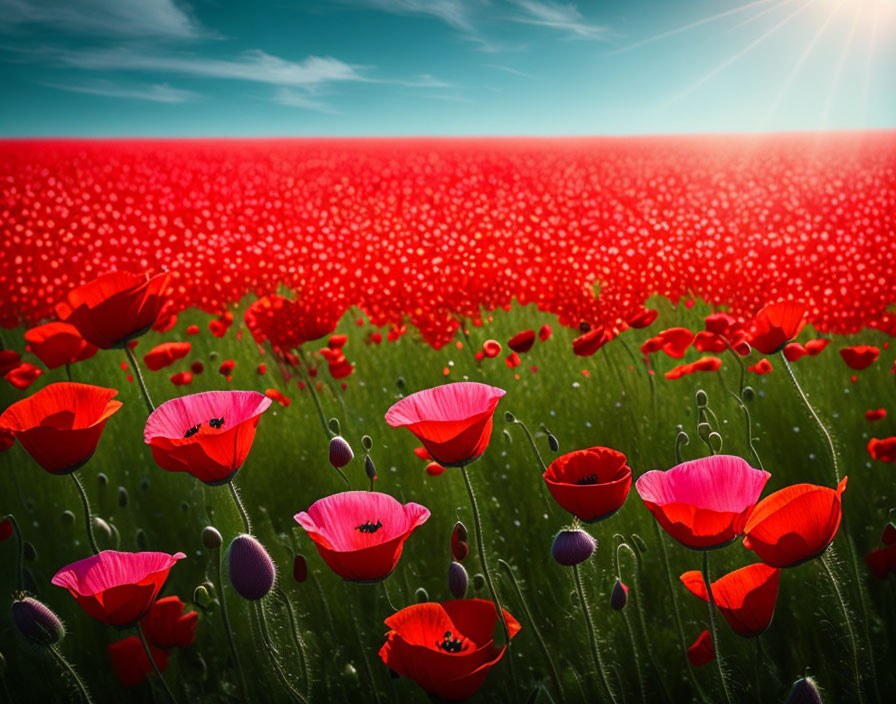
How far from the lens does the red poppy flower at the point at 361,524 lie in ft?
2.78

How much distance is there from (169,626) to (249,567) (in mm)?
405

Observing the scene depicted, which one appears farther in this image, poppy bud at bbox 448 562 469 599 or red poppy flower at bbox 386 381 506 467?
poppy bud at bbox 448 562 469 599

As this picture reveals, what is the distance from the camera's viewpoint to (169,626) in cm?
113

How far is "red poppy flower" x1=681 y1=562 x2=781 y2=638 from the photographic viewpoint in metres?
0.91

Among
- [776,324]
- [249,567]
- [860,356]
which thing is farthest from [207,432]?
[860,356]

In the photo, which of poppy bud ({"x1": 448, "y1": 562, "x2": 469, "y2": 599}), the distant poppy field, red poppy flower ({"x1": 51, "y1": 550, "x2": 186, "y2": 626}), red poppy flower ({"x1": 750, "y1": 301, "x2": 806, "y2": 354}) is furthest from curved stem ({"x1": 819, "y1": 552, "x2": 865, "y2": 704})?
red poppy flower ({"x1": 51, "y1": 550, "x2": 186, "y2": 626})

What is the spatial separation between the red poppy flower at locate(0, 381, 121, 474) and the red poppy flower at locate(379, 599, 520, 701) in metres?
0.48

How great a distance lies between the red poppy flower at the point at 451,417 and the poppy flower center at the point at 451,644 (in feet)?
0.74

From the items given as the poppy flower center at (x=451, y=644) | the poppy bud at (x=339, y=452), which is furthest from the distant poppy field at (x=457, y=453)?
the poppy bud at (x=339, y=452)

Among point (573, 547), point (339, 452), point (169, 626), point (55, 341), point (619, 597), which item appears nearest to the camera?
point (573, 547)

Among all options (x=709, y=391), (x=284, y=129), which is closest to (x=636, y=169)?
(x=284, y=129)

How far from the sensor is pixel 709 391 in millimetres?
2105

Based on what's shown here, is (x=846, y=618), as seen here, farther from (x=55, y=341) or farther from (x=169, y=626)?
(x=55, y=341)

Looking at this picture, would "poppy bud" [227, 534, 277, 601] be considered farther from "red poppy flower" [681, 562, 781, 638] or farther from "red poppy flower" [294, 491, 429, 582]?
"red poppy flower" [681, 562, 781, 638]
